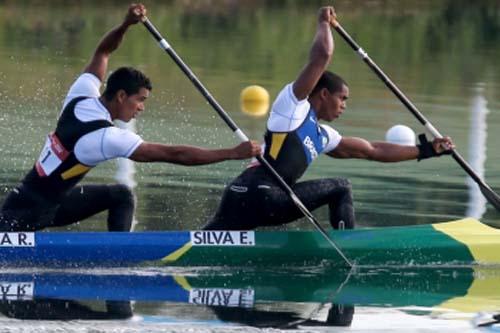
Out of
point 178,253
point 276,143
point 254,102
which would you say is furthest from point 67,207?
point 254,102

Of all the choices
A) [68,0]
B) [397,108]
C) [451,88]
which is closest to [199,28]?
[68,0]

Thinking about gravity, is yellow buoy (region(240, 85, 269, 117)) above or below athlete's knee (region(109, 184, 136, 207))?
above

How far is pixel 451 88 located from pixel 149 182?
10126mm

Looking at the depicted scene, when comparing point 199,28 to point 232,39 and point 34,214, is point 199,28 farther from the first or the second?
point 34,214

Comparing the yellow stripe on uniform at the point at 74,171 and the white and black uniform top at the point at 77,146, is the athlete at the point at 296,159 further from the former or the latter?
the yellow stripe on uniform at the point at 74,171

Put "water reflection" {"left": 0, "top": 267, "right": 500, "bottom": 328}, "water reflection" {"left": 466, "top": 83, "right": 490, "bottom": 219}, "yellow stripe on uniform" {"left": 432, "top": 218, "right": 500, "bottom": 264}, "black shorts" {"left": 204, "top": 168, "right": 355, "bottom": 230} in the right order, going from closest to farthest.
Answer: "water reflection" {"left": 0, "top": 267, "right": 500, "bottom": 328} → "black shorts" {"left": 204, "top": 168, "right": 355, "bottom": 230} → "yellow stripe on uniform" {"left": 432, "top": 218, "right": 500, "bottom": 264} → "water reflection" {"left": 466, "top": 83, "right": 490, "bottom": 219}

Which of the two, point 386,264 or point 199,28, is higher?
point 199,28

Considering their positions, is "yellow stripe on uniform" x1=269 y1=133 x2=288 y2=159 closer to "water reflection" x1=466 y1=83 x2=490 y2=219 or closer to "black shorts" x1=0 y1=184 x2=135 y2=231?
"black shorts" x1=0 y1=184 x2=135 y2=231

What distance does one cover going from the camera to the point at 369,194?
15.5 m

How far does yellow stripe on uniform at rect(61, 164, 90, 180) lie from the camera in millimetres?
11672

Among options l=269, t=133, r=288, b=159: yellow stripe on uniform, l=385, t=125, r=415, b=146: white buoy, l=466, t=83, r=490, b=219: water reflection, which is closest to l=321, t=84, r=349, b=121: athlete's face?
l=269, t=133, r=288, b=159: yellow stripe on uniform

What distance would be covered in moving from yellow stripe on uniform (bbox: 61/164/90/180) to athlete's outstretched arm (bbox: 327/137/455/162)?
203cm

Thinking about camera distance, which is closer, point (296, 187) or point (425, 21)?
point (296, 187)

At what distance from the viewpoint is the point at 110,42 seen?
1263 centimetres
